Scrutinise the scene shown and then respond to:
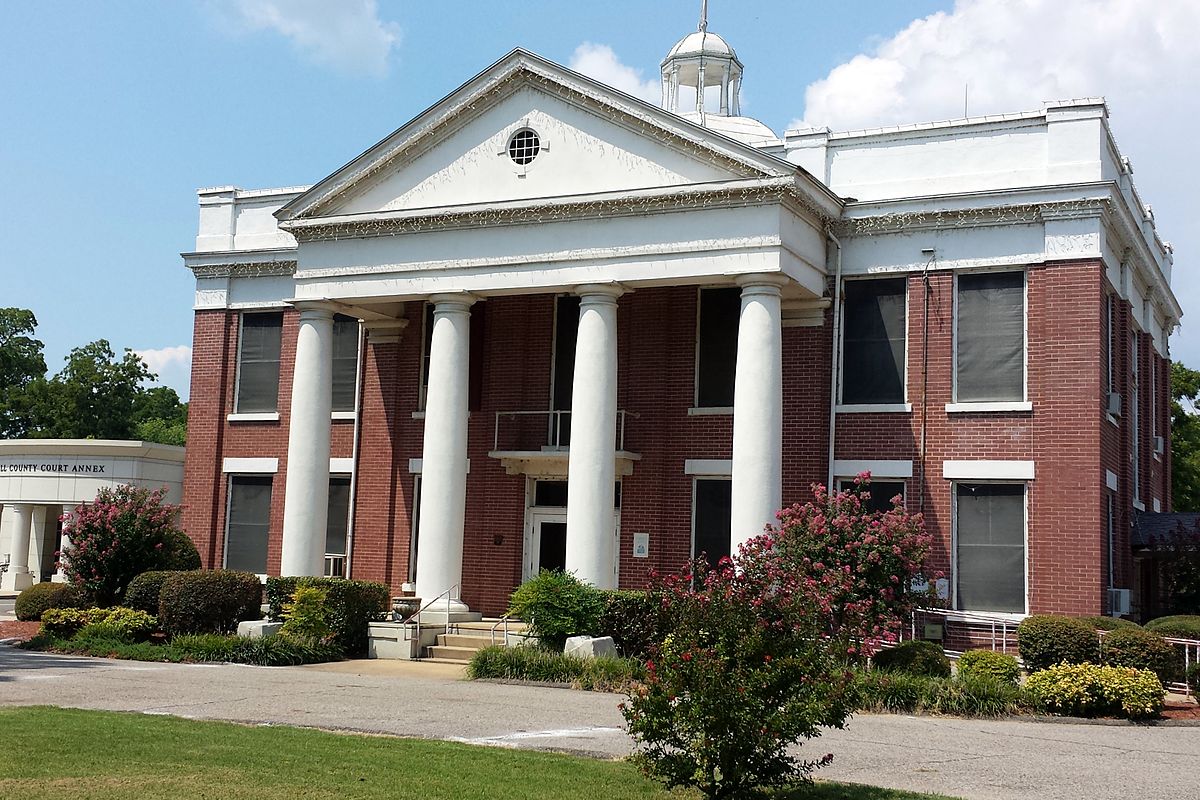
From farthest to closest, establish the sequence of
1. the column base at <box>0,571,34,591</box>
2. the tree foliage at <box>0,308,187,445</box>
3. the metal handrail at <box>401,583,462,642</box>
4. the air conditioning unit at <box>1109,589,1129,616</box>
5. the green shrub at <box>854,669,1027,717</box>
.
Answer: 1. the tree foliage at <box>0,308,187,445</box>
2. the column base at <box>0,571,34,591</box>
3. the metal handrail at <box>401,583,462,642</box>
4. the air conditioning unit at <box>1109,589,1129,616</box>
5. the green shrub at <box>854,669,1027,717</box>

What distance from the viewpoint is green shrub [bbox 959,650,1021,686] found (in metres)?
18.7

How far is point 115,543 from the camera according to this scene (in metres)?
25.1

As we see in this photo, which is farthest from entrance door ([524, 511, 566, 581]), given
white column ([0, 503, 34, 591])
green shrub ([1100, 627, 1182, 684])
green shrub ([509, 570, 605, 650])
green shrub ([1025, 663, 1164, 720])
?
white column ([0, 503, 34, 591])

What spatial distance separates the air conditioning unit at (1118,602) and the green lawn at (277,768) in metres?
13.5

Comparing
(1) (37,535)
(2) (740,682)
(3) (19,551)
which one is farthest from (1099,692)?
(3) (19,551)

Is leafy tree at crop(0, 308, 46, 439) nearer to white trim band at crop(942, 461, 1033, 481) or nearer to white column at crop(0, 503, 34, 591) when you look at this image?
white column at crop(0, 503, 34, 591)

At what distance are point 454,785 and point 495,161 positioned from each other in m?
16.6

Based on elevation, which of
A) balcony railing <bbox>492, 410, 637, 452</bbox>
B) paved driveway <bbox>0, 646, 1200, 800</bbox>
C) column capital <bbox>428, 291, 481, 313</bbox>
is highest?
column capital <bbox>428, 291, 481, 313</bbox>

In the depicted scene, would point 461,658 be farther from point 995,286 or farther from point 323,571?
point 995,286

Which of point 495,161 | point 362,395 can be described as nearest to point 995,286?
point 495,161

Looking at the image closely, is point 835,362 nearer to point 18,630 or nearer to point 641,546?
point 641,546

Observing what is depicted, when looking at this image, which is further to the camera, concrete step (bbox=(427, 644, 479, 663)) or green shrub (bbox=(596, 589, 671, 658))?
concrete step (bbox=(427, 644, 479, 663))

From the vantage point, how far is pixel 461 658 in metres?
23.4

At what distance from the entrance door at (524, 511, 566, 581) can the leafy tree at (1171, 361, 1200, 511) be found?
28369 mm
